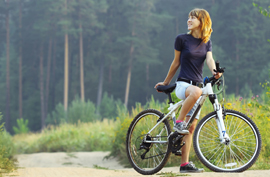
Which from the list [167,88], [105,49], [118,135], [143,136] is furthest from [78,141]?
[105,49]

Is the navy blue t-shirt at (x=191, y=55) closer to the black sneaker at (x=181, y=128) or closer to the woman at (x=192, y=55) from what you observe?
the woman at (x=192, y=55)

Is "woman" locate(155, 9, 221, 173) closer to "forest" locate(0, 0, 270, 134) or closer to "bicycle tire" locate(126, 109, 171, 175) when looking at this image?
"bicycle tire" locate(126, 109, 171, 175)

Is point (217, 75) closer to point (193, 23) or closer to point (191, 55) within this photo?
point (191, 55)

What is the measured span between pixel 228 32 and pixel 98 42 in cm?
1473

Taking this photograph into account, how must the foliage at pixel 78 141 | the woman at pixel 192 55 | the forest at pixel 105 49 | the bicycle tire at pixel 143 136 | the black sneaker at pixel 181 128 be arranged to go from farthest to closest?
1. the forest at pixel 105 49
2. the foliage at pixel 78 141
3. the bicycle tire at pixel 143 136
4. the woman at pixel 192 55
5. the black sneaker at pixel 181 128

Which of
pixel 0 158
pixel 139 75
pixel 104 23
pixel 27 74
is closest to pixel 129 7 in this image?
pixel 104 23

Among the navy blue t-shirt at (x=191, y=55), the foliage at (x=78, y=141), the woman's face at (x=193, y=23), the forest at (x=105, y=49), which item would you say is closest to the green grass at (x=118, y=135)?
the foliage at (x=78, y=141)

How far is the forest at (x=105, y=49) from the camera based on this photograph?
46719 millimetres

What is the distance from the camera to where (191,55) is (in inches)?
194

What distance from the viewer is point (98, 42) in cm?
5144

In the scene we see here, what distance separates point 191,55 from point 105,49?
4687 cm

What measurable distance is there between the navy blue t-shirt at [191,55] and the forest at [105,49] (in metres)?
39.9

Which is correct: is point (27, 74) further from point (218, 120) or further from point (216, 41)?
point (218, 120)

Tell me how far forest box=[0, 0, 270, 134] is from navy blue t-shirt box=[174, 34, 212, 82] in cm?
3988
